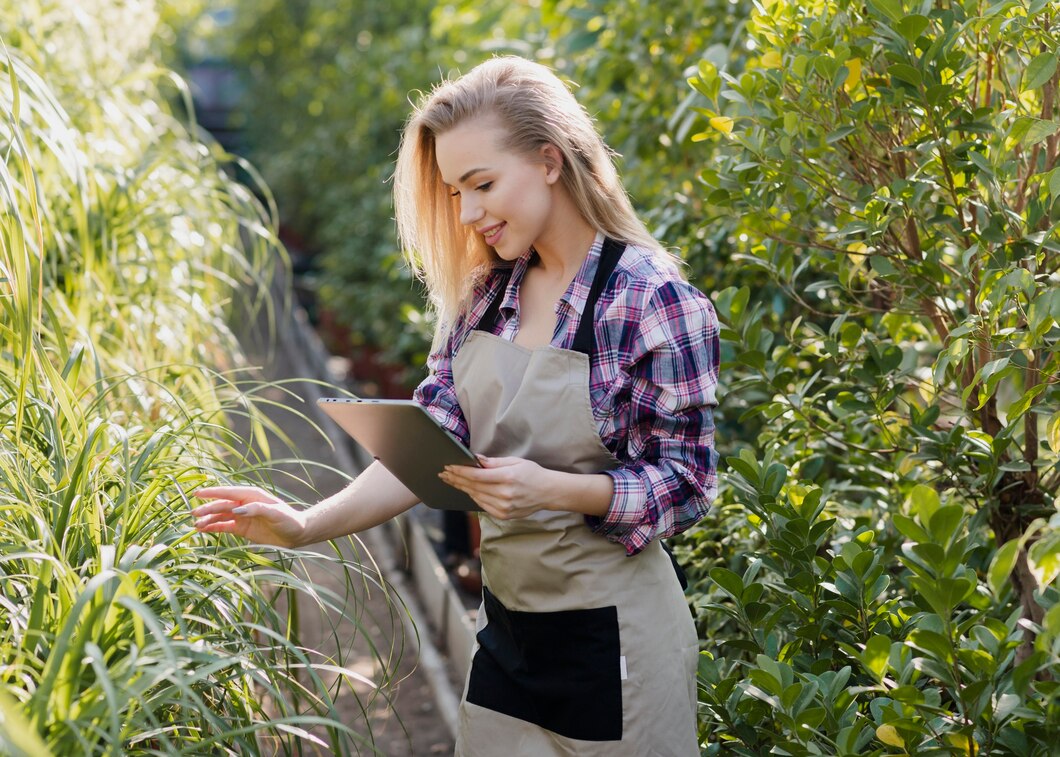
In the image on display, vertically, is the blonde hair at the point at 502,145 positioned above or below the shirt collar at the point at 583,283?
above

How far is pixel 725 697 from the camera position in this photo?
5.73 ft

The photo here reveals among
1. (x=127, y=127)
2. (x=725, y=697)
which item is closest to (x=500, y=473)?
(x=725, y=697)

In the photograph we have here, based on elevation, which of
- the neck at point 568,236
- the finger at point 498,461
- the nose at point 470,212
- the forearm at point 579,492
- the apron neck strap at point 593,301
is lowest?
the forearm at point 579,492

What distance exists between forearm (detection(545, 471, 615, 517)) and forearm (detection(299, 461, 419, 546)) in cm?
32

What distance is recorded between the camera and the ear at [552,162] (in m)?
1.76

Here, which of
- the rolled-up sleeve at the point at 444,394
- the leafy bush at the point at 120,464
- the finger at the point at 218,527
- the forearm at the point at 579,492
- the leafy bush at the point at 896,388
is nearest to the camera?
the leafy bush at the point at 120,464

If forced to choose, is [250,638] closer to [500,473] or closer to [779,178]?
[500,473]

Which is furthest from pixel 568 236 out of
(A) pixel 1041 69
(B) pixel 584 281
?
(A) pixel 1041 69

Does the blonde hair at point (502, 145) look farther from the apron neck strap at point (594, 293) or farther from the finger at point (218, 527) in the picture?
the finger at point (218, 527)

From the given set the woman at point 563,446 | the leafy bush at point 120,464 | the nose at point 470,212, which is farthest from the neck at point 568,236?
the leafy bush at point 120,464

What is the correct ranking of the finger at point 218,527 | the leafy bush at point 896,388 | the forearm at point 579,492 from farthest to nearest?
the finger at point 218,527, the forearm at point 579,492, the leafy bush at point 896,388

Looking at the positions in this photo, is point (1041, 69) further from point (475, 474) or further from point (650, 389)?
point (475, 474)

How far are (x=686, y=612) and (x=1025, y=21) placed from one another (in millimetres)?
1058

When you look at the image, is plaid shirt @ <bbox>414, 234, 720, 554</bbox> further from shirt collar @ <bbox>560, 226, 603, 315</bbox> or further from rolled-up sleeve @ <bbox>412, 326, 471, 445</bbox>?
rolled-up sleeve @ <bbox>412, 326, 471, 445</bbox>
